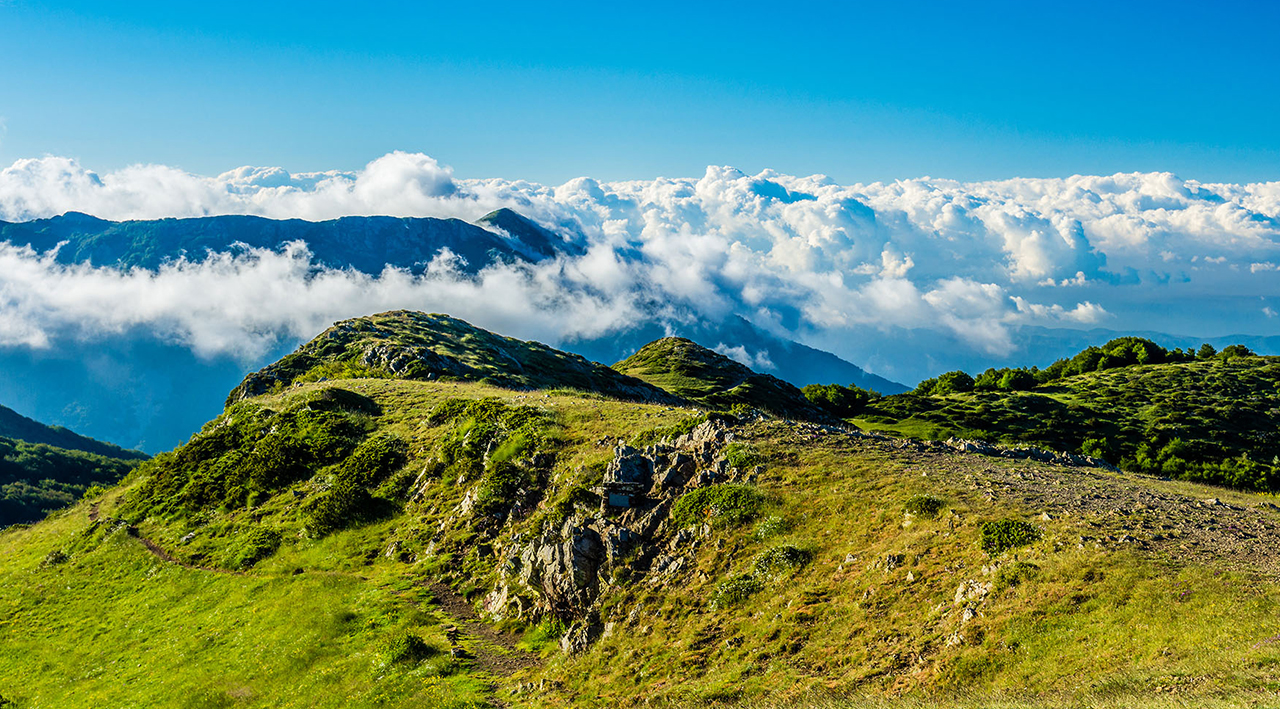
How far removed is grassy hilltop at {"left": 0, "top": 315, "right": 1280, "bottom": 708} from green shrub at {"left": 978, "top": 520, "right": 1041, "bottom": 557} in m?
0.10

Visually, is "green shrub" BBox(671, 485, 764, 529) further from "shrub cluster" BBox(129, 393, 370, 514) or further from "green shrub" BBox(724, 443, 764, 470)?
"shrub cluster" BBox(129, 393, 370, 514)

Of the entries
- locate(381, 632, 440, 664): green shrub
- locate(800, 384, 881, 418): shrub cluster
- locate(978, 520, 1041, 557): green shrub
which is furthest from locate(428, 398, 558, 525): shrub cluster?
locate(800, 384, 881, 418): shrub cluster

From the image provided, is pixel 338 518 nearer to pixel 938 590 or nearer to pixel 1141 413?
pixel 938 590

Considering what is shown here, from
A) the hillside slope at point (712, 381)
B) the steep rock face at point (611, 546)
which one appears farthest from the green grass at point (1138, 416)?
the steep rock face at point (611, 546)

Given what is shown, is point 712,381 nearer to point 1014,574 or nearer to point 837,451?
point 837,451

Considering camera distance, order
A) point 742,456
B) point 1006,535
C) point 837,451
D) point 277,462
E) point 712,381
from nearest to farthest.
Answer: point 1006,535
point 742,456
point 837,451
point 277,462
point 712,381

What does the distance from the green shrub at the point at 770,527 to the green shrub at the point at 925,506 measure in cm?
554

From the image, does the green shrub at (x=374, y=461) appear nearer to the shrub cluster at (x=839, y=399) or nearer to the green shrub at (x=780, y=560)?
the green shrub at (x=780, y=560)

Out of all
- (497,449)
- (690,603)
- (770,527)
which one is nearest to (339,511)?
(497,449)

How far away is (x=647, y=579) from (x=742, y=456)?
9006mm

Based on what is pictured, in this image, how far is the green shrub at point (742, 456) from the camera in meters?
35.3

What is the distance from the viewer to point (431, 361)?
9356 centimetres

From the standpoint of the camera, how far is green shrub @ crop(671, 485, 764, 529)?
3169cm

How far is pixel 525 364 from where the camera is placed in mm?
123375
